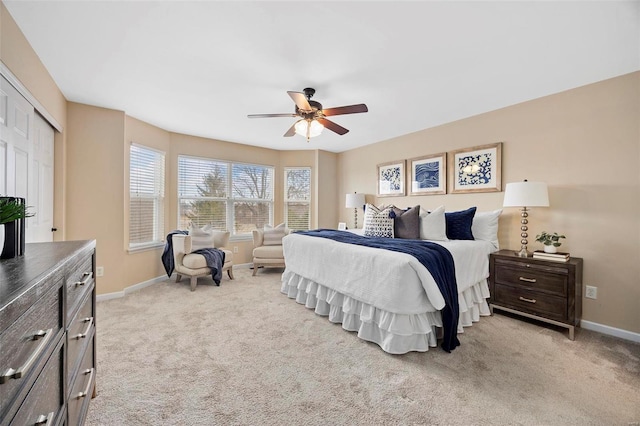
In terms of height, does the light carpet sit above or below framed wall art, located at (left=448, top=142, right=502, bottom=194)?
below

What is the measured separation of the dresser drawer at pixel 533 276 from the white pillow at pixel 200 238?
3926 mm

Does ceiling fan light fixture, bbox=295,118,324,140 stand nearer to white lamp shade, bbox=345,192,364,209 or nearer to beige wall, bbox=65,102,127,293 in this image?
white lamp shade, bbox=345,192,364,209

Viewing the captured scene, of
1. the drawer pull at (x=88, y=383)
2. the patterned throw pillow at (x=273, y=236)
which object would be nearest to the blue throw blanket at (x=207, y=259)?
the patterned throw pillow at (x=273, y=236)

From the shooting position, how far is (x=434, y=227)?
3.28 metres

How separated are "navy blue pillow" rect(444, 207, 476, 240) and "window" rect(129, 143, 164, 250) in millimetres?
4319

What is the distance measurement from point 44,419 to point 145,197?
3.86 m

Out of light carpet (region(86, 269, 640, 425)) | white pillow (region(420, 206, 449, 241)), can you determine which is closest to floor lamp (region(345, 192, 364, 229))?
white pillow (region(420, 206, 449, 241))

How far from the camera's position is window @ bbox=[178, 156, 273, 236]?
4738 mm

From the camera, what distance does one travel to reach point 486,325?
8.95ft

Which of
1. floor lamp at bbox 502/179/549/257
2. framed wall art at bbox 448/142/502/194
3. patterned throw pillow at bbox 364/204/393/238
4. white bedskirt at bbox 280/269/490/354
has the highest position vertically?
framed wall art at bbox 448/142/502/194

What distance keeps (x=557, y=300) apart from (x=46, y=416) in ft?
11.5

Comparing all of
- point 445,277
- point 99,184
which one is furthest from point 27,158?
point 445,277

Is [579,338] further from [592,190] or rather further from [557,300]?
[592,190]

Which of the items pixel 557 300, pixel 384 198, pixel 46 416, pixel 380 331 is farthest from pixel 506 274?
pixel 46 416
